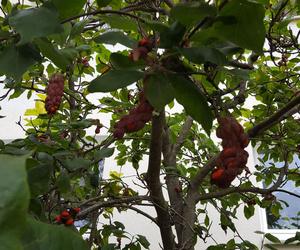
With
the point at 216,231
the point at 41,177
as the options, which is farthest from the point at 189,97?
the point at 216,231

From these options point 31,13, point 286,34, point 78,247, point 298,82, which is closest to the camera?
point 78,247

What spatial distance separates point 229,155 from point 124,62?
8.4 inches

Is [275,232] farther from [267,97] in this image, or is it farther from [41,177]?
[41,177]

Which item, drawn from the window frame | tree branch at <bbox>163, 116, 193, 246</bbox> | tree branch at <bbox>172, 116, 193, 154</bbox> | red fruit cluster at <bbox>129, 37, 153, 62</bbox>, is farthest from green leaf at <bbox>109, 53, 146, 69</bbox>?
the window frame

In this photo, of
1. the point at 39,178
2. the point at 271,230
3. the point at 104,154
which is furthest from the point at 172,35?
the point at 271,230

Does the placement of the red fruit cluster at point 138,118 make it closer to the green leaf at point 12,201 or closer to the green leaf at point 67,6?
the green leaf at point 67,6

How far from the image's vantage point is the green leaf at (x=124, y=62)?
0.56 meters

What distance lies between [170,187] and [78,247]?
122 centimetres

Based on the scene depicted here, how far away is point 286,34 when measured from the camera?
5.17ft

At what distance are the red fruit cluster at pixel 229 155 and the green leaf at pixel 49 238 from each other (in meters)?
0.26

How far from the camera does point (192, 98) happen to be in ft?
1.84

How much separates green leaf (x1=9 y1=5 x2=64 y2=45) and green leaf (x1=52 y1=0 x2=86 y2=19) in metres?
0.02

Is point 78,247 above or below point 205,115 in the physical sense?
below

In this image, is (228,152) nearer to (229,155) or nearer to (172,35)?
(229,155)
